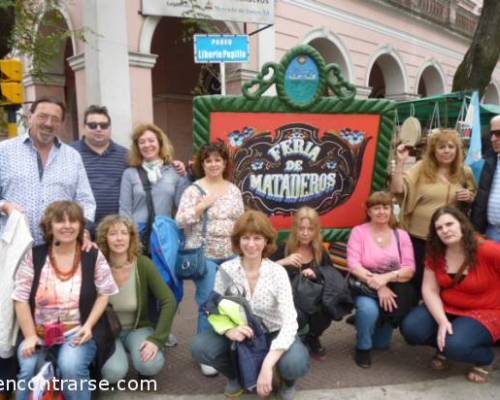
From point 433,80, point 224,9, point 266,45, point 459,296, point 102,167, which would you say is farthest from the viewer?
point 433,80

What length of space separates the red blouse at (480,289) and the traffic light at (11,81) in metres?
4.39

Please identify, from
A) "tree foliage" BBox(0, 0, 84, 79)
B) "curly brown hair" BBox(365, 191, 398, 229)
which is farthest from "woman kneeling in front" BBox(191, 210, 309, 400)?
"tree foliage" BBox(0, 0, 84, 79)

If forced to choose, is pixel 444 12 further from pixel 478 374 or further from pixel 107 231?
pixel 107 231

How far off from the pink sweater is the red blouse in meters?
0.27

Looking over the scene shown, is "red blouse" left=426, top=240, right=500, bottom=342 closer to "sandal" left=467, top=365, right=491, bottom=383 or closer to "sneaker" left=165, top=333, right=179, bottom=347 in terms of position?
"sandal" left=467, top=365, right=491, bottom=383

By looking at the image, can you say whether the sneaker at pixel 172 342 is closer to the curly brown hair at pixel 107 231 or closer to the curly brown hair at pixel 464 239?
the curly brown hair at pixel 107 231

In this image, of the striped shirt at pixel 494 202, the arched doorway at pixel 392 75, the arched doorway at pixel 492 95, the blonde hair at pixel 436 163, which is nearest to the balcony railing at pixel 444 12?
the arched doorway at pixel 392 75

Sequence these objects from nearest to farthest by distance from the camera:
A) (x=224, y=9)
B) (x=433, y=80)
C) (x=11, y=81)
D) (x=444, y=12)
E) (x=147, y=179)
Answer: (x=147, y=179)
(x=11, y=81)
(x=224, y=9)
(x=444, y=12)
(x=433, y=80)

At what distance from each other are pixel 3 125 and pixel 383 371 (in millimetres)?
5235

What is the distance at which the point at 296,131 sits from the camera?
3713 millimetres

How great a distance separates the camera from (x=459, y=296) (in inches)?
119

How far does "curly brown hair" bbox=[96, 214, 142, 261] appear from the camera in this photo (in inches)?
113

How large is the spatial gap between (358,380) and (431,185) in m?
1.49

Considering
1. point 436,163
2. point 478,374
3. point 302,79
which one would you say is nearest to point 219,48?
point 302,79
